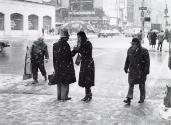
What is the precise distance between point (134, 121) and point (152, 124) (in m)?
0.40

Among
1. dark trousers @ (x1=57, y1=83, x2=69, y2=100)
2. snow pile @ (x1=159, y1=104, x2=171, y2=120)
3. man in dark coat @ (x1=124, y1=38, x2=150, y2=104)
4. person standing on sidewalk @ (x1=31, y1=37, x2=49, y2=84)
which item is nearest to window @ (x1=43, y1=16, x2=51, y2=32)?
person standing on sidewalk @ (x1=31, y1=37, x2=49, y2=84)

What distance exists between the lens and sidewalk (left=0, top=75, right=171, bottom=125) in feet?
25.7

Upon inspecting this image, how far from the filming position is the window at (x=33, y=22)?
2714 inches

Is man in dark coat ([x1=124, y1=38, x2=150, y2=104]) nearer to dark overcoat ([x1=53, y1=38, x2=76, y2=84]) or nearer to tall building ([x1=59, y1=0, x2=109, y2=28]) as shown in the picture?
dark overcoat ([x1=53, y1=38, x2=76, y2=84])

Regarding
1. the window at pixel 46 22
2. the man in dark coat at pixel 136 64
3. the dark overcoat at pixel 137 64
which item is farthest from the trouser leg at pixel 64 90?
the window at pixel 46 22

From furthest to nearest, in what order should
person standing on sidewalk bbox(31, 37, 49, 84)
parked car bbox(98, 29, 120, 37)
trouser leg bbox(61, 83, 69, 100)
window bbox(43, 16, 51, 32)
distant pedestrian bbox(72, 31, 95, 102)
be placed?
window bbox(43, 16, 51, 32) < parked car bbox(98, 29, 120, 37) < person standing on sidewalk bbox(31, 37, 49, 84) < trouser leg bbox(61, 83, 69, 100) < distant pedestrian bbox(72, 31, 95, 102)

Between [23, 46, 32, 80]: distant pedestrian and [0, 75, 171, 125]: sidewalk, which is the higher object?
[23, 46, 32, 80]: distant pedestrian

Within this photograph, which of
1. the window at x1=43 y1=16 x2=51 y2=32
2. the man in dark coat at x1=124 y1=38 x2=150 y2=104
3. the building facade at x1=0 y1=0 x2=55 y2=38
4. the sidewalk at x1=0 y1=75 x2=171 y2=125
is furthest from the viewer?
the window at x1=43 y1=16 x2=51 y2=32

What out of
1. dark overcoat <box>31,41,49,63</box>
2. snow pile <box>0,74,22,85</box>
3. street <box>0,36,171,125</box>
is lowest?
street <box>0,36,171,125</box>

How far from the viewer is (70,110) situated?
8758 millimetres

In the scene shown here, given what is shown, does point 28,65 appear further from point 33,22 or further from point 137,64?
point 33,22

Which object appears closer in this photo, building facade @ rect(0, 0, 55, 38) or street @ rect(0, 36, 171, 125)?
street @ rect(0, 36, 171, 125)

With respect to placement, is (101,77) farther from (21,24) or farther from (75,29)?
(75,29)

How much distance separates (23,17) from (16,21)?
1.64 meters
